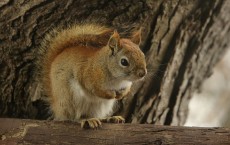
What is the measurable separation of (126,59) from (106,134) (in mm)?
436

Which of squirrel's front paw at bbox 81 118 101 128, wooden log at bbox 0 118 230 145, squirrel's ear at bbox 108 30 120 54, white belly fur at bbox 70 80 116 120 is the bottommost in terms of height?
wooden log at bbox 0 118 230 145

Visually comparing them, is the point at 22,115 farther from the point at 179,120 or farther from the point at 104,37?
the point at 179,120

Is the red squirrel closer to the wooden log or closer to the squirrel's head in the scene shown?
the squirrel's head

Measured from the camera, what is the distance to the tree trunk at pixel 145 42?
2561 mm

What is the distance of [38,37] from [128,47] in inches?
18.6

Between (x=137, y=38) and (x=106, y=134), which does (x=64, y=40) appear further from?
(x=106, y=134)

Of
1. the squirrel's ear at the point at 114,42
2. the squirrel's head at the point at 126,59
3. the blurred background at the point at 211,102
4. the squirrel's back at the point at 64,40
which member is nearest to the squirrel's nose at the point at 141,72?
the squirrel's head at the point at 126,59

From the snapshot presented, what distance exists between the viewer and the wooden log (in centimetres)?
204

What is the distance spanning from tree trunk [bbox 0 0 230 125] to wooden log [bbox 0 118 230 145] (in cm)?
47

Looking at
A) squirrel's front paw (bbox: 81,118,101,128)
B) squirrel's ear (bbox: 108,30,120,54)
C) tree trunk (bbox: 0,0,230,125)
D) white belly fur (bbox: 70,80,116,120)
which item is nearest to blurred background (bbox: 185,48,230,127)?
tree trunk (bbox: 0,0,230,125)

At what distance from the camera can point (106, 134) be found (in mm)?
2150

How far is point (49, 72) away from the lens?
2.58 meters

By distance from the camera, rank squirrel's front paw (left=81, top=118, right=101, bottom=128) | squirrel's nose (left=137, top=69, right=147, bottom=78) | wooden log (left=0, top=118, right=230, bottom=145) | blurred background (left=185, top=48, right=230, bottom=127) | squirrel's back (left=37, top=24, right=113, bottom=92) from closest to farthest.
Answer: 1. wooden log (left=0, top=118, right=230, bottom=145)
2. squirrel's front paw (left=81, top=118, right=101, bottom=128)
3. squirrel's nose (left=137, top=69, right=147, bottom=78)
4. squirrel's back (left=37, top=24, right=113, bottom=92)
5. blurred background (left=185, top=48, right=230, bottom=127)

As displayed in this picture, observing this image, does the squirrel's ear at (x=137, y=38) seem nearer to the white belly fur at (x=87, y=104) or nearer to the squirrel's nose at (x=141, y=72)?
the squirrel's nose at (x=141, y=72)
